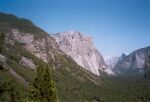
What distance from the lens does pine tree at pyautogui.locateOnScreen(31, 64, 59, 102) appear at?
56281mm

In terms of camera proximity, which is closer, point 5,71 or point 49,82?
point 49,82

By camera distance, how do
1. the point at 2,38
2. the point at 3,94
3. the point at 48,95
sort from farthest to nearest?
the point at 2,38 → the point at 3,94 → the point at 48,95

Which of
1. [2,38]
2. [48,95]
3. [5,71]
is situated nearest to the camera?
[48,95]

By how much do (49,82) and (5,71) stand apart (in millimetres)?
124292

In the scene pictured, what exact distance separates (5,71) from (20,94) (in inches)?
3050

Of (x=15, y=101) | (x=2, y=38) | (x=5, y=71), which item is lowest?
(x=15, y=101)

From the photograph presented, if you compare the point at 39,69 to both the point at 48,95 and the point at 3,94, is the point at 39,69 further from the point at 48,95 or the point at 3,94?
the point at 3,94

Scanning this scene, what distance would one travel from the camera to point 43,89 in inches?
2237

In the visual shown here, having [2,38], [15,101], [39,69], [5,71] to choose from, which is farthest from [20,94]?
[5,71]

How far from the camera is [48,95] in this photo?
5638 centimetres

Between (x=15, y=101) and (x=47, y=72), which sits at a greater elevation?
(x=47, y=72)

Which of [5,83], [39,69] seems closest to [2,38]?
[5,83]

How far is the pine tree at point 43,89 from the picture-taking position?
56281mm

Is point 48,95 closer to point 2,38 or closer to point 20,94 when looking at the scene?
point 20,94
